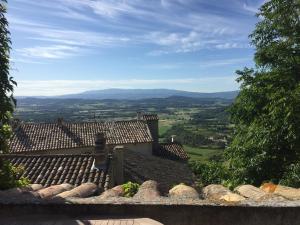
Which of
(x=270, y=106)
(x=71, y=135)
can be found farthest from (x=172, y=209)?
(x=71, y=135)

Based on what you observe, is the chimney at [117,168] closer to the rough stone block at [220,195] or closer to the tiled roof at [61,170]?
the tiled roof at [61,170]

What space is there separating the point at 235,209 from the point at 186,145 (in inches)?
2849

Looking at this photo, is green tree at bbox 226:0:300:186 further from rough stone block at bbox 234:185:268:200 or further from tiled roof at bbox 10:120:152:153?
tiled roof at bbox 10:120:152:153

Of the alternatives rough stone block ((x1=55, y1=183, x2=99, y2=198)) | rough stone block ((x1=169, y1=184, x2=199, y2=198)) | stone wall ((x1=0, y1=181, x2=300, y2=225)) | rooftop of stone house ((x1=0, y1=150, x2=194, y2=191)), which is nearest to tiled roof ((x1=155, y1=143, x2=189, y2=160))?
rooftop of stone house ((x1=0, y1=150, x2=194, y2=191))

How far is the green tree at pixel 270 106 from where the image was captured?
12.0m

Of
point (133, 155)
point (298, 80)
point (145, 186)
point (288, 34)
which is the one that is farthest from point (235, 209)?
point (133, 155)

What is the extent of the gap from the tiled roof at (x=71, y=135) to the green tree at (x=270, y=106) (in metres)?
18.2

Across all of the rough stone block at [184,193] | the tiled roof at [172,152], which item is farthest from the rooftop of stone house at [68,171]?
the tiled roof at [172,152]

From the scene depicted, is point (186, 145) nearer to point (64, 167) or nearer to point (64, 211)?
point (64, 167)

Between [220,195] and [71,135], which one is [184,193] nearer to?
[220,195]

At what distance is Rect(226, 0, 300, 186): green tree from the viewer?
39.4 ft

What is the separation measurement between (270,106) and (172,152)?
844 inches

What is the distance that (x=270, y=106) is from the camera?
13.1 meters

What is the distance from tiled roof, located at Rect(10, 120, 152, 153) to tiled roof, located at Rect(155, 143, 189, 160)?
66.2 inches
